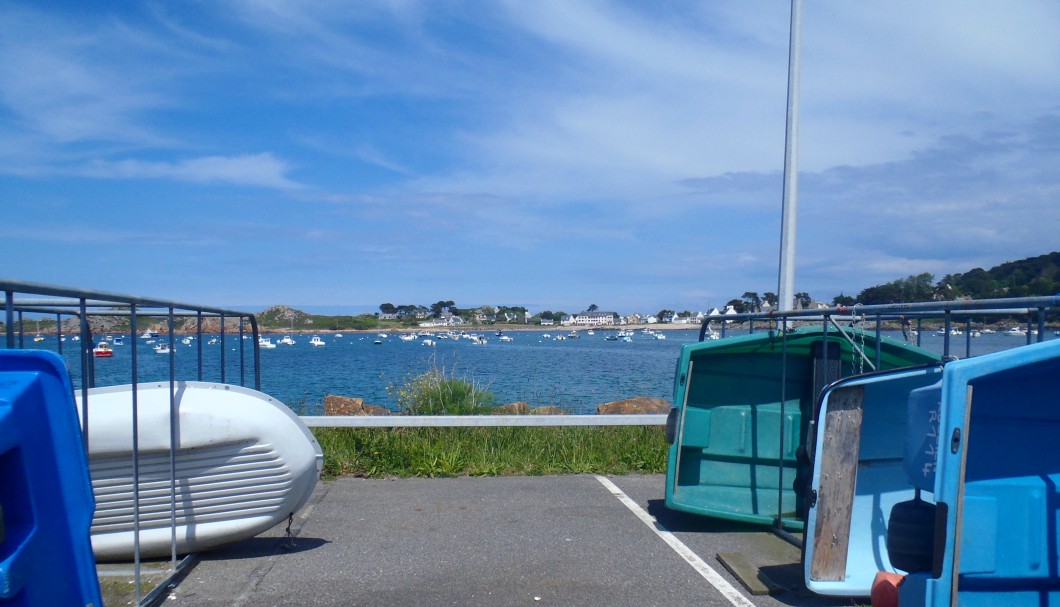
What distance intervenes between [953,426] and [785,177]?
7.00 meters

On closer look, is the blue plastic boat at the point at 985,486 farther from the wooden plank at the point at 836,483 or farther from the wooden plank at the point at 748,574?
the wooden plank at the point at 748,574

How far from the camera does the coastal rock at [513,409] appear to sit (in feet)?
42.8

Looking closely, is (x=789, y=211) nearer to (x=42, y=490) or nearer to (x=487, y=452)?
(x=487, y=452)

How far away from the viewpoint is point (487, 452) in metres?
10.7

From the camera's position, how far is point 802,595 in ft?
19.6

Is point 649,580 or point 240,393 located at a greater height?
point 240,393

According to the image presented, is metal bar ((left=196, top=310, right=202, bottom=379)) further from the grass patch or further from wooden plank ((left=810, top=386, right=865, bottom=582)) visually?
wooden plank ((left=810, top=386, right=865, bottom=582))

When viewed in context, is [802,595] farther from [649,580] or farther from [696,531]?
[696,531]

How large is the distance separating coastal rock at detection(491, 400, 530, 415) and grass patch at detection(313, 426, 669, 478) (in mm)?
1738

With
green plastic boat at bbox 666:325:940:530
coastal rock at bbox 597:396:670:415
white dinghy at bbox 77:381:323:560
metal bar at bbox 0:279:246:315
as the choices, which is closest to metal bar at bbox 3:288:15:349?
metal bar at bbox 0:279:246:315

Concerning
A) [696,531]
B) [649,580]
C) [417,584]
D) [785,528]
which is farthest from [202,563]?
[785,528]

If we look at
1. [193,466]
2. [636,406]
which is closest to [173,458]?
[193,466]

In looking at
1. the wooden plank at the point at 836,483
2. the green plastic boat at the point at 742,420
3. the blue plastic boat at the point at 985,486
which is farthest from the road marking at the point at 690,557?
the blue plastic boat at the point at 985,486

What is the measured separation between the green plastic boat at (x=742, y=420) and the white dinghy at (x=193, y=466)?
3309 mm
